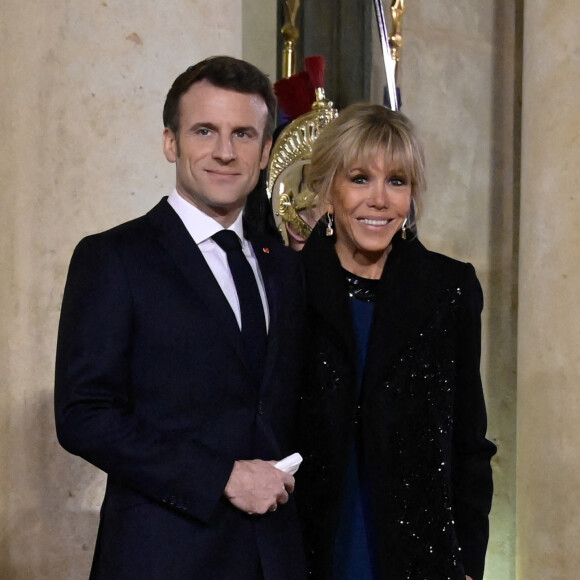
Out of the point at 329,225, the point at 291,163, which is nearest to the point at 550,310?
the point at 291,163

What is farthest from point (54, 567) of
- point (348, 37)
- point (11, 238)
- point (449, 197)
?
point (348, 37)

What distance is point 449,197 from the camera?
13.7ft

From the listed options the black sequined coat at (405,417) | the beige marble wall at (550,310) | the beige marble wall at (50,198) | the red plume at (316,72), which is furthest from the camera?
the red plume at (316,72)

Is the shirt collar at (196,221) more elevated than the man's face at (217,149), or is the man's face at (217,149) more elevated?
the man's face at (217,149)

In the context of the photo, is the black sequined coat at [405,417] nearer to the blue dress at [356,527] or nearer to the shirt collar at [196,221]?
the blue dress at [356,527]

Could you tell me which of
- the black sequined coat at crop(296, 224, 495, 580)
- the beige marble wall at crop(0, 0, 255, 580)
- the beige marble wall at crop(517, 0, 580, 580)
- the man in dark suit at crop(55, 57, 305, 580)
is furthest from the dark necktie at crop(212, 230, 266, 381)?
the beige marble wall at crop(517, 0, 580, 580)

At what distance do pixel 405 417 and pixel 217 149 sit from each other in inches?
26.8

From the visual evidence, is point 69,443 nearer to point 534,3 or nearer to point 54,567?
point 54,567

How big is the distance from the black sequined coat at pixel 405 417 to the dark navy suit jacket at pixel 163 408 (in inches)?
10.7

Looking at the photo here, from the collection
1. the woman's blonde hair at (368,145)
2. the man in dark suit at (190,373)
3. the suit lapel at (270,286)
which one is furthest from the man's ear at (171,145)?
the woman's blonde hair at (368,145)

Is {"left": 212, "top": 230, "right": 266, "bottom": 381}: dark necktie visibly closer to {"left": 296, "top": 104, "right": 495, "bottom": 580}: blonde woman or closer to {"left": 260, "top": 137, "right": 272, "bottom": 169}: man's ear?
{"left": 260, "top": 137, "right": 272, "bottom": 169}: man's ear

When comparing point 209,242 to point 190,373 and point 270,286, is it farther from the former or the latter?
point 190,373

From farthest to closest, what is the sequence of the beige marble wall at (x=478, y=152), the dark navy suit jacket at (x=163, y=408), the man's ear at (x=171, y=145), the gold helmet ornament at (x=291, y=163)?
the beige marble wall at (x=478, y=152) → the gold helmet ornament at (x=291, y=163) → the man's ear at (x=171, y=145) → the dark navy suit jacket at (x=163, y=408)

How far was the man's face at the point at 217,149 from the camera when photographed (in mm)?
1753
